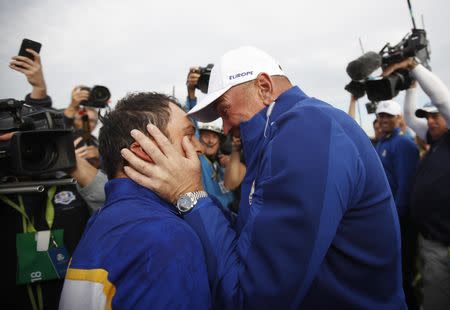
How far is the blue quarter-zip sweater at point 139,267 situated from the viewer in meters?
1.01

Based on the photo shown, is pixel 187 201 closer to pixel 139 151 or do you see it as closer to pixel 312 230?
pixel 139 151

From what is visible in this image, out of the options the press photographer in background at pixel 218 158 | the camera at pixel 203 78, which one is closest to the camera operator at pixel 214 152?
the press photographer in background at pixel 218 158

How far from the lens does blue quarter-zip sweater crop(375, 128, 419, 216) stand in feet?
13.5

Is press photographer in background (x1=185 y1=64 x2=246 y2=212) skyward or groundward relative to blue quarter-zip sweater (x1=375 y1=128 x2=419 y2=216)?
skyward

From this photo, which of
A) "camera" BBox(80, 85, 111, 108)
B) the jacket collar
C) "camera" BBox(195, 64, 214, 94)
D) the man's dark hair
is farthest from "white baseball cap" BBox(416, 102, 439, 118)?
"camera" BBox(80, 85, 111, 108)

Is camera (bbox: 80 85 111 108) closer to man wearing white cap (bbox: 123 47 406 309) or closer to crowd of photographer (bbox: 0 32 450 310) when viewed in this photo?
crowd of photographer (bbox: 0 32 450 310)

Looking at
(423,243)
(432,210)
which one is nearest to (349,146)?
(432,210)

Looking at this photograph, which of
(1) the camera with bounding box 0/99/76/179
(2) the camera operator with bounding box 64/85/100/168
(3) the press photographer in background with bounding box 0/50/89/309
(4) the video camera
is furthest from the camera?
(2) the camera operator with bounding box 64/85/100/168

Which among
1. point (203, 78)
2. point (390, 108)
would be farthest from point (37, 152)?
point (390, 108)

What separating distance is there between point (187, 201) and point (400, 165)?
12.6 ft

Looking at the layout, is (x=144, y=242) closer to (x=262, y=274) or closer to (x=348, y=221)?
(x=262, y=274)

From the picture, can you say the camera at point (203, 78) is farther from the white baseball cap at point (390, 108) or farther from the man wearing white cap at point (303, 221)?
the white baseball cap at point (390, 108)

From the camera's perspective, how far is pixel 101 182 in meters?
2.63

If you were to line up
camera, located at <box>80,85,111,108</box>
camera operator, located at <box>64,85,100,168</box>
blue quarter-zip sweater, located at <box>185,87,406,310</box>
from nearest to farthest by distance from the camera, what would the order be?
blue quarter-zip sweater, located at <box>185,87,406,310</box> < camera, located at <box>80,85,111,108</box> < camera operator, located at <box>64,85,100,168</box>
